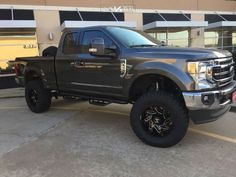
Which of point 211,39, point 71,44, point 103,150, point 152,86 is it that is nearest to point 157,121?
point 152,86

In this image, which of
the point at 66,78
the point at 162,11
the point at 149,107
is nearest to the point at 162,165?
the point at 149,107

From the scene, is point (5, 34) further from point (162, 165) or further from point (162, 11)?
point (162, 165)

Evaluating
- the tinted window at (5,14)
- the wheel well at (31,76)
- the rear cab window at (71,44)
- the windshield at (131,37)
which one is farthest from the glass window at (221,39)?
the rear cab window at (71,44)

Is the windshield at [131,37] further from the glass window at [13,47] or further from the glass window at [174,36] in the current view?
the glass window at [174,36]

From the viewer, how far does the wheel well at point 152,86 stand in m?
4.98

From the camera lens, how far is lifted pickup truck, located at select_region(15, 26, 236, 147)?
4480 millimetres

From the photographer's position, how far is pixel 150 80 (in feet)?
17.1

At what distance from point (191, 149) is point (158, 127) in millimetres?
635

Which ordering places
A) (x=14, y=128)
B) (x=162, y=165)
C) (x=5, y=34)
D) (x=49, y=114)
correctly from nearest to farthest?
1. (x=162, y=165)
2. (x=14, y=128)
3. (x=49, y=114)
4. (x=5, y=34)

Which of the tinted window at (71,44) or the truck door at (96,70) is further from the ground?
the tinted window at (71,44)


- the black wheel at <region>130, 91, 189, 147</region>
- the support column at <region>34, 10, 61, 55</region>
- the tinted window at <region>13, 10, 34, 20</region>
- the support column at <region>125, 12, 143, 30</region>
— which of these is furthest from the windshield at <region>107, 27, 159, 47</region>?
the support column at <region>125, 12, 143, 30</region>

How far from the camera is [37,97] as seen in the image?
7.50m

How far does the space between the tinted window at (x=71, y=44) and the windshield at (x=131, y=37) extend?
0.92m

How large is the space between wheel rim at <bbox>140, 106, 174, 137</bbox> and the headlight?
0.70m
